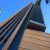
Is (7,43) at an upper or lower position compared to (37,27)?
upper

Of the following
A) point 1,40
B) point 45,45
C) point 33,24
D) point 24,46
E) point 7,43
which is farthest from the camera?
point 33,24

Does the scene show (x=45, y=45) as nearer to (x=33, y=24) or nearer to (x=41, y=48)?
(x=41, y=48)

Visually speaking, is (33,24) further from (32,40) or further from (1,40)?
(1,40)

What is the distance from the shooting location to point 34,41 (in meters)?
3.48

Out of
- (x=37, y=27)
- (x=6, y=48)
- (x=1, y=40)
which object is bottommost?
(x=37, y=27)

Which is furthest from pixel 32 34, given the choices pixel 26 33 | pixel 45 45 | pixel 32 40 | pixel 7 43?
pixel 7 43

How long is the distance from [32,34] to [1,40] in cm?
211

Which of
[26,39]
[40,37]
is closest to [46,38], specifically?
[40,37]

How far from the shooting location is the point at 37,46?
324 centimetres

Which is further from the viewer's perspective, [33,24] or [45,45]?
[33,24]

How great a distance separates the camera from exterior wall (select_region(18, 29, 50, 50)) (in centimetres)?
313

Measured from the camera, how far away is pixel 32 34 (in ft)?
13.2

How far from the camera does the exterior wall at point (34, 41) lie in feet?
10.3

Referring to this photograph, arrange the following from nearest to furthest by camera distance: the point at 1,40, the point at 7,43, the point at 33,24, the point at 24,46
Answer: the point at 1,40, the point at 7,43, the point at 24,46, the point at 33,24
